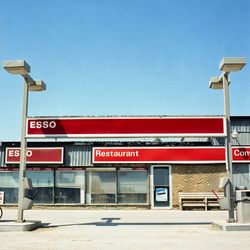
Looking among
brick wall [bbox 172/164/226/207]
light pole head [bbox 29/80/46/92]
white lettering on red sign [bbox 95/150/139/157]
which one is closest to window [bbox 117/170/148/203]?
white lettering on red sign [bbox 95/150/139/157]

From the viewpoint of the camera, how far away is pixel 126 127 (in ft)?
52.7

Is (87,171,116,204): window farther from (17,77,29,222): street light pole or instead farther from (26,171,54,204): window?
(17,77,29,222): street light pole

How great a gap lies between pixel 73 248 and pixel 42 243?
1.25 metres

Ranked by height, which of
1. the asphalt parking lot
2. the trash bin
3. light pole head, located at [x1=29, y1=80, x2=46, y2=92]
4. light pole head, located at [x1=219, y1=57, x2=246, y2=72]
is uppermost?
light pole head, located at [x1=219, y1=57, x2=246, y2=72]

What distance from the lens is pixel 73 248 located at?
35.7 ft

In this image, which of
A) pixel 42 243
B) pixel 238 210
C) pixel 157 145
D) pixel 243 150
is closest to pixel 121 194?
pixel 157 145

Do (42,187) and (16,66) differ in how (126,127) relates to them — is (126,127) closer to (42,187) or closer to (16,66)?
(16,66)

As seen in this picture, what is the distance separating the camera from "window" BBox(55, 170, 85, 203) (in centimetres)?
2559

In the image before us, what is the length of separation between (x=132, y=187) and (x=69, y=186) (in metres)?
3.80

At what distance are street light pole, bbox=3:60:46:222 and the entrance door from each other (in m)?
10.9

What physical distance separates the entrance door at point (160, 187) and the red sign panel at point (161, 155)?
0.83 m

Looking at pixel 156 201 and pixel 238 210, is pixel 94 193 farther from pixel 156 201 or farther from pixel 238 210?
pixel 238 210

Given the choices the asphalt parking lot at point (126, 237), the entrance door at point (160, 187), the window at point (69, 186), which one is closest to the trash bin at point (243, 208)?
the asphalt parking lot at point (126, 237)

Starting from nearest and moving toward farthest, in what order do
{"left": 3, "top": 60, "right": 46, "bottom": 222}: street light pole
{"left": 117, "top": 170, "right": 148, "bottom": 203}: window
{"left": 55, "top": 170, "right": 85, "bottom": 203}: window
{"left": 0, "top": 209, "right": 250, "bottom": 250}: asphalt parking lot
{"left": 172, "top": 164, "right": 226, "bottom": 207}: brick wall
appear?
{"left": 0, "top": 209, "right": 250, "bottom": 250}: asphalt parking lot < {"left": 3, "top": 60, "right": 46, "bottom": 222}: street light pole < {"left": 172, "top": 164, "right": 226, "bottom": 207}: brick wall < {"left": 117, "top": 170, "right": 148, "bottom": 203}: window < {"left": 55, "top": 170, "right": 85, "bottom": 203}: window
